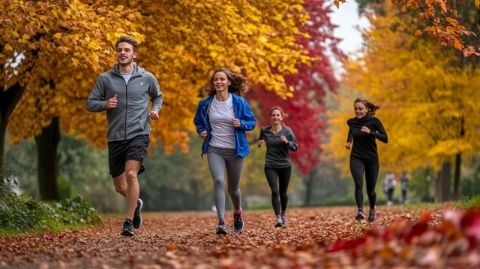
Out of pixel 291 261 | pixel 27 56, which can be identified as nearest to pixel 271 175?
pixel 27 56

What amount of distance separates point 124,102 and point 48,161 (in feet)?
44.1

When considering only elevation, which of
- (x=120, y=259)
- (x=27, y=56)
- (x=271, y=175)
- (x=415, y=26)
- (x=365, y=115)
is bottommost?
(x=120, y=259)

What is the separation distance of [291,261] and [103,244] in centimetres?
377

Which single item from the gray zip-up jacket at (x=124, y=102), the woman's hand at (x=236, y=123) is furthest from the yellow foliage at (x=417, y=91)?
the gray zip-up jacket at (x=124, y=102)

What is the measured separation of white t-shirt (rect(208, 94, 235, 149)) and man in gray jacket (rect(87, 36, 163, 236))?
0.81 metres

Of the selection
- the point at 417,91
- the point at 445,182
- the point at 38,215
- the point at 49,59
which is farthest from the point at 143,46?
the point at 445,182

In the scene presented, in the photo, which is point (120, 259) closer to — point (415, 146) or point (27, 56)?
point (27, 56)

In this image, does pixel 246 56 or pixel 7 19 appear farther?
pixel 246 56

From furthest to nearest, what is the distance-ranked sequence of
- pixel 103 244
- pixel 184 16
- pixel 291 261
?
1. pixel 184 16
2. pixel 103 244
3. pixel 291 261

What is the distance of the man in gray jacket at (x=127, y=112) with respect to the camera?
10359 mm

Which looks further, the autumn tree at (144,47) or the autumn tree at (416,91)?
the autumn tree at (416,91)

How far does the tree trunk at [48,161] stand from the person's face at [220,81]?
13.0m

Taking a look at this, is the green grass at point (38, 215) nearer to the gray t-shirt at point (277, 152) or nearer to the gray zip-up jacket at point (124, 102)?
the gray zip-up jacket at point (124, 102)

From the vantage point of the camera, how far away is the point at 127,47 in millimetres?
10438
